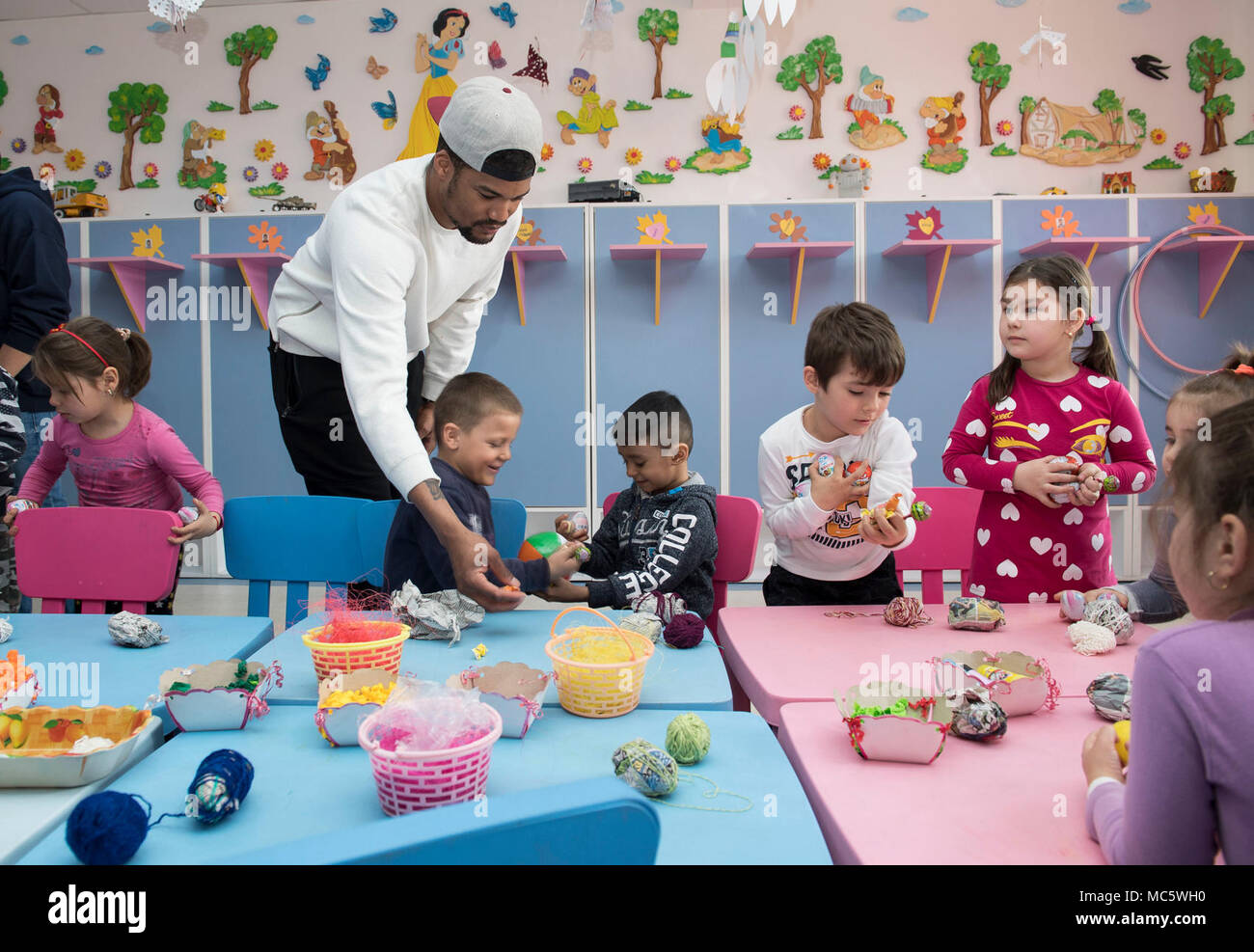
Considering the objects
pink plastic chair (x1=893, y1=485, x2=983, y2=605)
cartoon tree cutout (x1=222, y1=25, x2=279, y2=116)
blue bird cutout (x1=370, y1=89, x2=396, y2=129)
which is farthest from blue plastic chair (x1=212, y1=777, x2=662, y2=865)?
cartoon tree cutout (x1=222, y1=25, x2=279, y2=116)

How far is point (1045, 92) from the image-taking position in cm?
415

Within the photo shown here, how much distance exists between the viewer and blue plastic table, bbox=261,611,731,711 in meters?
0.96

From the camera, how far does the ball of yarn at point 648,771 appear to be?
0.70 m

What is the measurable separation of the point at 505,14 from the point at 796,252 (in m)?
2.03

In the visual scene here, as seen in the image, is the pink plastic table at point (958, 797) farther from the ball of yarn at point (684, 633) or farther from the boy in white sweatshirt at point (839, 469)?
the boy in white sweatshirt at point (839, 469)

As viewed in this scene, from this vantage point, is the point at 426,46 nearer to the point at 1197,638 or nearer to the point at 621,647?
the point at 621,647

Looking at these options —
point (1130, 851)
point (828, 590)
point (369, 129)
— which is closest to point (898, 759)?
point (1130, 851)

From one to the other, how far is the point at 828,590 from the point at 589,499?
2.34 metres

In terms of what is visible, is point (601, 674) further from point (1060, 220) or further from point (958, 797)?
point (1060, 220)

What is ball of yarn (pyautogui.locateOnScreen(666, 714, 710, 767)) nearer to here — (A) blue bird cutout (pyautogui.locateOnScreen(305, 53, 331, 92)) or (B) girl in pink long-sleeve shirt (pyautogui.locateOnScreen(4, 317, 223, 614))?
(B) girl in pink long-sleeve shirt (pyautogui.locateOnScreen(4, 317, 223, 614))

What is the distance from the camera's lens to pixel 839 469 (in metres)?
1.59

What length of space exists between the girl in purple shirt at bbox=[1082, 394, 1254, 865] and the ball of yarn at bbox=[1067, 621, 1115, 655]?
574 millimetres

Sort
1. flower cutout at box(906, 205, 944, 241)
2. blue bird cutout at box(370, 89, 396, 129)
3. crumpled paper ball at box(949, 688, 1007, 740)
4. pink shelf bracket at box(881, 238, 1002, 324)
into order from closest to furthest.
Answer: crumpled paper ball at box(949, 688, 1007, 740) < pink shelf bracket at box(881, 238, 1002, 324) < flower cutout at box(906, 205, 944, 241) < blue bird cutout at box(370, 89, 396, 129)

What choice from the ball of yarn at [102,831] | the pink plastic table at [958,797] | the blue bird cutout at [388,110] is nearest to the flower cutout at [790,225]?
the blue bird cutout at [388,110]
